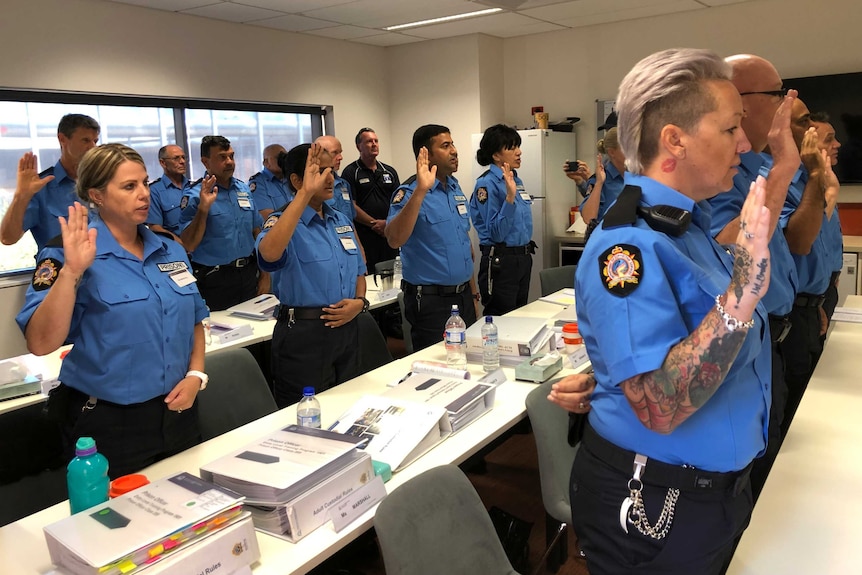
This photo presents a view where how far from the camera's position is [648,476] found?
1.25m

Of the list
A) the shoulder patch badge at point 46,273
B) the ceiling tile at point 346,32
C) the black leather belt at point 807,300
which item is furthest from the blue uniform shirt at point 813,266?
the ceiling tile at point 346,32

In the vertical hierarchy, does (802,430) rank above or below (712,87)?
below

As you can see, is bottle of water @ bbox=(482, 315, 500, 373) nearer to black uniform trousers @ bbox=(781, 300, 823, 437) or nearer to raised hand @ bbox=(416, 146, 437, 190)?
raised hand @ bbox=(416, 146, 437, 190)

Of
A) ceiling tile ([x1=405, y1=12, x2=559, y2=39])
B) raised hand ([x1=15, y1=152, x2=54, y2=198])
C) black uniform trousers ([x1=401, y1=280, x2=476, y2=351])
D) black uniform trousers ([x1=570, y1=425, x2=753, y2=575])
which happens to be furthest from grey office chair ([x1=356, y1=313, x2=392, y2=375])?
ceiling tile ([x1=405, y1=12, x2=559, y2=39])

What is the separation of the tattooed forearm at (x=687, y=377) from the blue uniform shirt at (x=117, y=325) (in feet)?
4.79

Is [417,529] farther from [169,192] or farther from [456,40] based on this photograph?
[456,40]

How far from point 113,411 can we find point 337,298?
1.06 m

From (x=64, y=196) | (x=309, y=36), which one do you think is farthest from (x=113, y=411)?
(x=309, y=36)

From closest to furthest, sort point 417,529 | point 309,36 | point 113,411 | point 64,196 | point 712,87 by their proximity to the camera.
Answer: point 712,87
point 417,529
point 113,411
point 64,196
point 309,36

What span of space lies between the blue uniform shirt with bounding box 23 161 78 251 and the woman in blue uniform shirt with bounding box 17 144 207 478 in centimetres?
209

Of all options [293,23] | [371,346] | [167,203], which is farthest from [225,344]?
[293,23]

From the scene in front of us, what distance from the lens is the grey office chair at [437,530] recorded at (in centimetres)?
145

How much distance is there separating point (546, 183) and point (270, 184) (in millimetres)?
2748

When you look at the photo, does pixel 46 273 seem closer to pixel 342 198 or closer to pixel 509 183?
pixel 509 183
